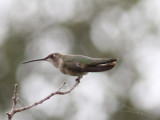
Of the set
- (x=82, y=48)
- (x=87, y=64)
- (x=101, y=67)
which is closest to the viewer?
(x=101, y=67)

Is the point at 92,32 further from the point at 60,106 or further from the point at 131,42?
the point at 60,106

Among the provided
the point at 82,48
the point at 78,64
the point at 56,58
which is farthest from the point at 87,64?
the point at 82,48

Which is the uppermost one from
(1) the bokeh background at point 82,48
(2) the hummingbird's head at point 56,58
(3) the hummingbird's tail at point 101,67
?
(3) the hummingbird's tail at point 101,67

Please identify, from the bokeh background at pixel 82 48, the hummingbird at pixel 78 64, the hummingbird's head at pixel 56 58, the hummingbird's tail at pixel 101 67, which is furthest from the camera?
the bokeh background at pixel 82 48

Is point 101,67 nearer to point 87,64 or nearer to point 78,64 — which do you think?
point 87,64

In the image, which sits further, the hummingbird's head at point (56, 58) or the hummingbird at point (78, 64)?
the hummingbird's head at point (56, 58)

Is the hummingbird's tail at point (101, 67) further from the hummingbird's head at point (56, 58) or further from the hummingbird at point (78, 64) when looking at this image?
the hummingbird's head at point (56, 58)

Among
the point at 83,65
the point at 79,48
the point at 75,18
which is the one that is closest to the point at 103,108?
the point at 79,48

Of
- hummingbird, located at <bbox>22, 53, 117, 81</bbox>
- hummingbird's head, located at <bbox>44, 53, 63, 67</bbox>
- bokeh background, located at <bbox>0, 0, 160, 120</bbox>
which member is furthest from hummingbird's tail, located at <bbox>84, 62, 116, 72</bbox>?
bokeh background, located at <bbox>0, 0, 160, 120</bbox>

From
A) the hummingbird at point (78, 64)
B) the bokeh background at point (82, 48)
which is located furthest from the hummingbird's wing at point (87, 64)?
the bokeh background at point (82, 48)
